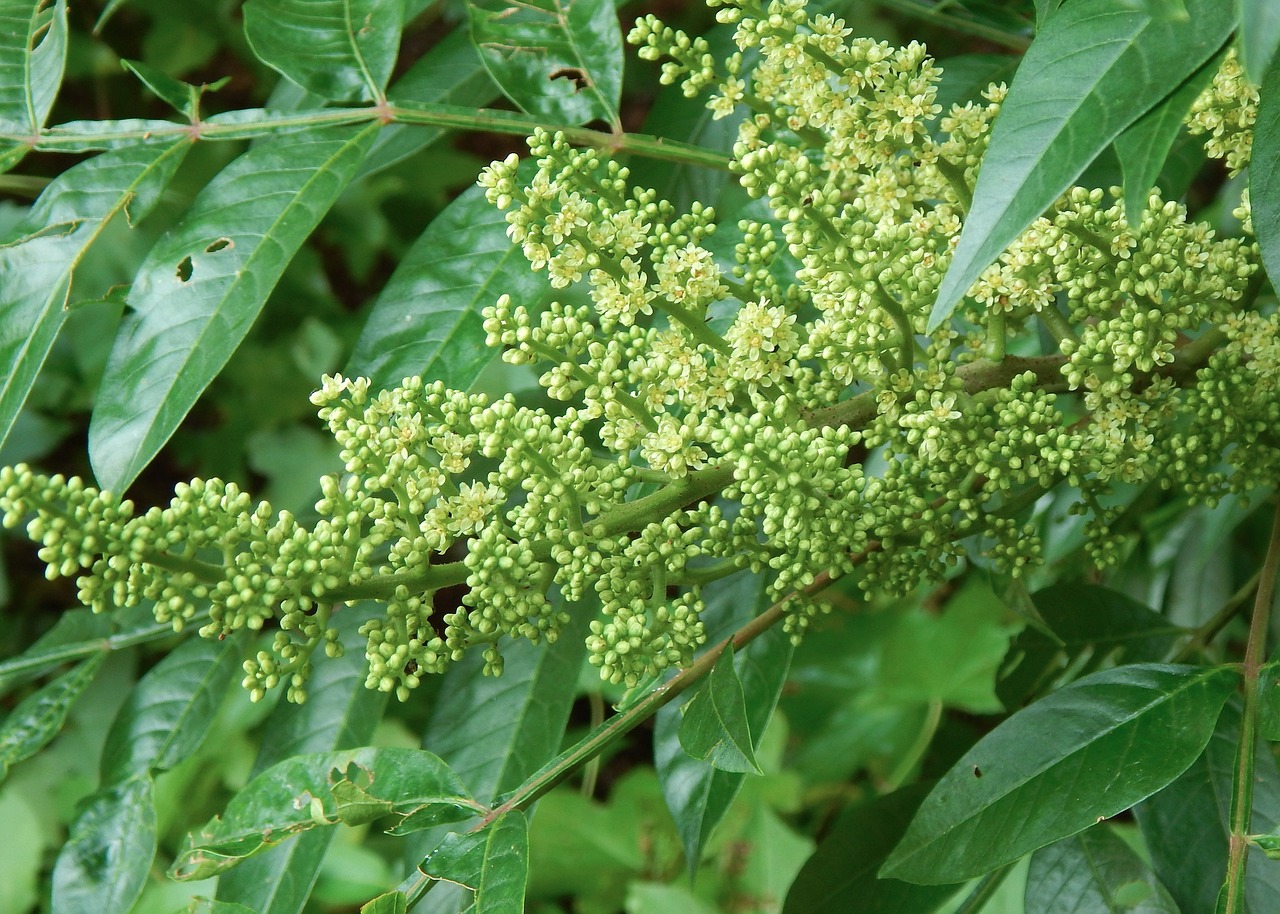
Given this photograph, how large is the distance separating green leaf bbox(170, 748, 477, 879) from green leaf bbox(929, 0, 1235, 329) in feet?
2.77

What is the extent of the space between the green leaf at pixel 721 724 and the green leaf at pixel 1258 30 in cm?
83

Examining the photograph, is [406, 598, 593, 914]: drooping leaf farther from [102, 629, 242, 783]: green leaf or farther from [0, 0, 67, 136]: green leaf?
[0, 0, 67, 136]: green leaf

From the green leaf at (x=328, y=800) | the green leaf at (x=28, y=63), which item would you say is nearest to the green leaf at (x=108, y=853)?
the green leaf at (x=328, y=800)

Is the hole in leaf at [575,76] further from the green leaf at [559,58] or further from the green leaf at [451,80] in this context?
the green leaf at [451,80]

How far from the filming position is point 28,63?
6.15ft

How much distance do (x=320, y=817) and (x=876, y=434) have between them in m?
0.82

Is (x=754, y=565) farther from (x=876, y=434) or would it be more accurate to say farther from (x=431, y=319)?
(x=431, y=319)

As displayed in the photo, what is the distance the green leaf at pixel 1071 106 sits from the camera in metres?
1.06

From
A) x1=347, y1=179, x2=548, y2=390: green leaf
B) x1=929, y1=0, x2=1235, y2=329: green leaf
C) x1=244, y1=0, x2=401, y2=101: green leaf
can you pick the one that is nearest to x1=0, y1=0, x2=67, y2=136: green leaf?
x1=244, y1=0, x2=401, y2=101: green leaf

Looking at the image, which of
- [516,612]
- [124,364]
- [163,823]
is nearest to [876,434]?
[516,612]

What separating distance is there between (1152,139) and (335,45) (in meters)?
1.31

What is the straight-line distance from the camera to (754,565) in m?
1.45

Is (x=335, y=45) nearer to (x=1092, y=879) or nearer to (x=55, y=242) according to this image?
(x=55, y=242)

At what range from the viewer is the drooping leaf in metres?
1.83
